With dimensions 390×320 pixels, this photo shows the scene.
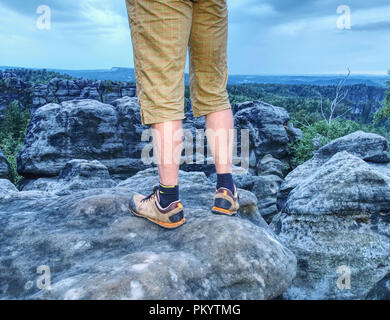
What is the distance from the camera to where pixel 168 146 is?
106 inches

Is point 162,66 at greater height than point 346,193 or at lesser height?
greater

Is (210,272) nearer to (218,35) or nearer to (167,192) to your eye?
(167,192)

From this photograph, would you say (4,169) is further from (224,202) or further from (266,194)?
(224,202)

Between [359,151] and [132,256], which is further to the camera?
[359,151]

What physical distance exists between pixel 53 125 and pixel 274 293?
11784 mm

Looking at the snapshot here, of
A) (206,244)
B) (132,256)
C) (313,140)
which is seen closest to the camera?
(132,256)

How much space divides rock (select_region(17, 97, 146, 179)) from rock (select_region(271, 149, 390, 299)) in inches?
393

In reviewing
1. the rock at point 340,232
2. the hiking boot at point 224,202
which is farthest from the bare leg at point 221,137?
the rock at point 340,232

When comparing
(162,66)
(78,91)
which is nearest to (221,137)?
(162,66)

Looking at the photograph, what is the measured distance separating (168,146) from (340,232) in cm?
248

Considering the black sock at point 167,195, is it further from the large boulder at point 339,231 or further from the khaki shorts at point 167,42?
the large boulder at point 339,231

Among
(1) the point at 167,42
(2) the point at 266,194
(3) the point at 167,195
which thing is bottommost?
(2) the point at 266,194

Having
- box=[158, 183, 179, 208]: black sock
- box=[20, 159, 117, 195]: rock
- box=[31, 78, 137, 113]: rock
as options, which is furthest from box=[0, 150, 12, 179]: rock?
box=[31, 78, 137, 113]: rock
